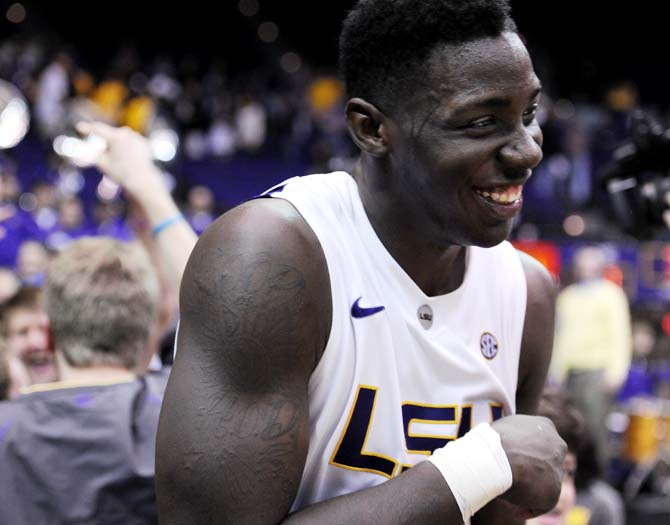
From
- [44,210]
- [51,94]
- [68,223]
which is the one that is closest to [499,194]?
[68,223]

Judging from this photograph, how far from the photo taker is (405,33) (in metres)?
1.69

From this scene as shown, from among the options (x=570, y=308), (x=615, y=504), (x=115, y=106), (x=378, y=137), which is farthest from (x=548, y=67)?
(x=378, y=137)

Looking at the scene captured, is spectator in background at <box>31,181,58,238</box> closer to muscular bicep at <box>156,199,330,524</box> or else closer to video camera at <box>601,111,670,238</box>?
video camera at <box>601,111,670,238</box>

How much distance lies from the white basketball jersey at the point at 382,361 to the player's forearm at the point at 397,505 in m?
0.14

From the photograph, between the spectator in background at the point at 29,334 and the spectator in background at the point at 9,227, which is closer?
the spectator in background at the point at 29,334

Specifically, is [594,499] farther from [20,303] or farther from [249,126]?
[249,126]

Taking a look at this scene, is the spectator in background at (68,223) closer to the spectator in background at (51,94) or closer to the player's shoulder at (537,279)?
the spectator in background at (51,94)

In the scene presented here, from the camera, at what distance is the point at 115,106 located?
13.8 meters

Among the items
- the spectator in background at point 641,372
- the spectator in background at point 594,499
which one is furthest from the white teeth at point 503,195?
the spectator in background at point 641,372

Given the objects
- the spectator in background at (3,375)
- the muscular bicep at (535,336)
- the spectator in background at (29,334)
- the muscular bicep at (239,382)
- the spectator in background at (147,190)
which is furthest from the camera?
the spectator in background at (29,334)

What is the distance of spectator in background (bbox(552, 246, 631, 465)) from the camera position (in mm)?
7281

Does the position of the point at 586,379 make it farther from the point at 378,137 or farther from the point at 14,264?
the point at 378,137

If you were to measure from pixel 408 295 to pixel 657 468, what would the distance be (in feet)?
20.9

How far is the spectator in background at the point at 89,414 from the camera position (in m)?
2.12
